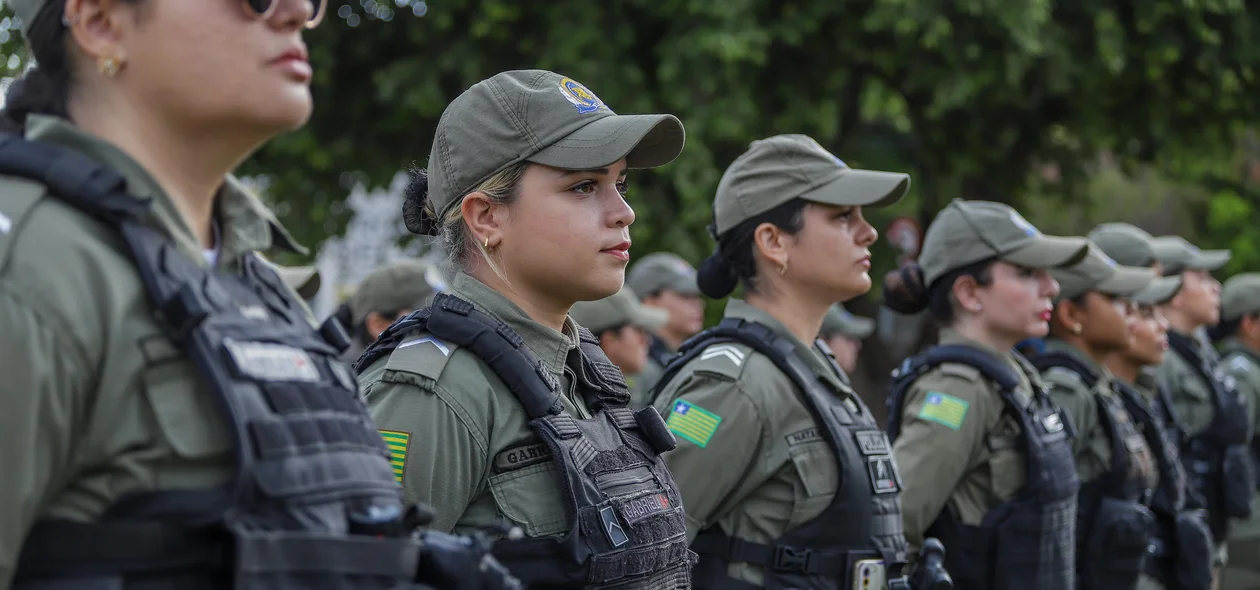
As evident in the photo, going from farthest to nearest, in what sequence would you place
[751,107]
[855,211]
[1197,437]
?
[751,107] → [1197,437] → [855,211]

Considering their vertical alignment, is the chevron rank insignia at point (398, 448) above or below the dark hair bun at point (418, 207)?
below

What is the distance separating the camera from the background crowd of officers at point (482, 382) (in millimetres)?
1800

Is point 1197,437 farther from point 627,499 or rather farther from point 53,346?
point 53,346

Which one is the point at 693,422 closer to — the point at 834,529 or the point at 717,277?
the point at 834,529

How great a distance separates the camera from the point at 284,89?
2.01 metres

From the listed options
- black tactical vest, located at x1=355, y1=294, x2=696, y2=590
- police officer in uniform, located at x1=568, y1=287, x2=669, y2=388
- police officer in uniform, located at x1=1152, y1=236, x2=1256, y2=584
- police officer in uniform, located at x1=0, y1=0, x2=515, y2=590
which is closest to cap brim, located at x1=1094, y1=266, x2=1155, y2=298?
police officer in uniform, located at x1=1152, y1=236, x2=1256, y2=584

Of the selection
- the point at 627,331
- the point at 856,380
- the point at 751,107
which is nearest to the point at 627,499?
the point at 627,331

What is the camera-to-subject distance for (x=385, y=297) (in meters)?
6.57

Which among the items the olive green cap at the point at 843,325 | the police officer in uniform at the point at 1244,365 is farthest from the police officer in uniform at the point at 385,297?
the olive green cap at the point at 843,325

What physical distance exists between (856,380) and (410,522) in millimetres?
12576

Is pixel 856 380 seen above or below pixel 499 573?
below

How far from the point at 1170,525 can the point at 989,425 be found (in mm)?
2433

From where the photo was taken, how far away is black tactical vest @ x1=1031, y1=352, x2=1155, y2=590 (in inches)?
239

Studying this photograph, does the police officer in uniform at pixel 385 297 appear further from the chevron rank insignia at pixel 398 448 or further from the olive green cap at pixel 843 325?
the olive green cap at pixel 843 325
